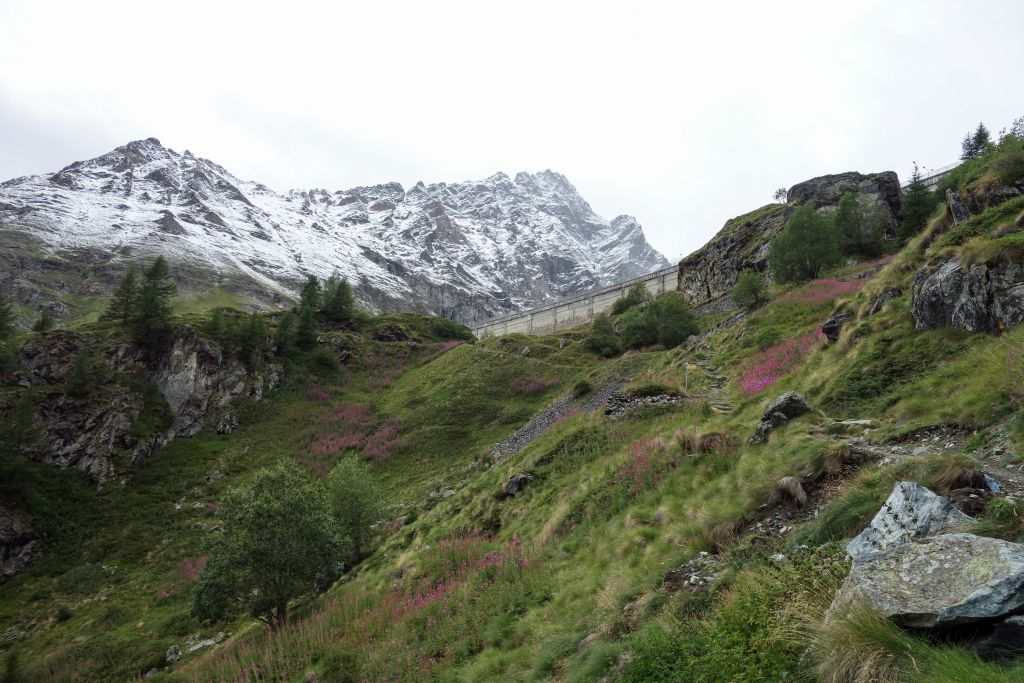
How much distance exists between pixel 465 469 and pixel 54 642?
23.7 metres

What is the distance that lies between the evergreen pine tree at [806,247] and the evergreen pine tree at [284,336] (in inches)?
2442

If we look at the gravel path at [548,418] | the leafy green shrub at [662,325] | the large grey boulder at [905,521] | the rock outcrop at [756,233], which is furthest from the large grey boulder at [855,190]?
the large grey boulder at [905,521]

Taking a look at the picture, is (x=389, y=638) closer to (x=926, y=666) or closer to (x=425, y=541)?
(x=425, y=541)

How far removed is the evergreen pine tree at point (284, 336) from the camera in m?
66.1

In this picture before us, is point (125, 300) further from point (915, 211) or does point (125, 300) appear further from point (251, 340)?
point (915, 211)

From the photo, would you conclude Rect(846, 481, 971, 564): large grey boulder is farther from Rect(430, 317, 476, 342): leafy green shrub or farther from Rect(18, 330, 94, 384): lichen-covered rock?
Rect(430, 317, 476, 342): leafy green shrub

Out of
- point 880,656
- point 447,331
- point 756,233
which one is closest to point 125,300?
point 447,331

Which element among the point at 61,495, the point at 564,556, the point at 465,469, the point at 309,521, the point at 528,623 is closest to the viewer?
the point at 528,623

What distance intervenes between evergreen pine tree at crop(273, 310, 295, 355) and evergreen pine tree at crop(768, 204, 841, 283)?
6202 cm

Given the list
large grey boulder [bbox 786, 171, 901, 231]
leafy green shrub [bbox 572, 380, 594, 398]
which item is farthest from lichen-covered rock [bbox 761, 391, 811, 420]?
large grey boulder [bbox 786, 171, 901, 231]

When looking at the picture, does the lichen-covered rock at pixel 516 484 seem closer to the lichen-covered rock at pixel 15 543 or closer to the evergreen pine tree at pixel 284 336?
the lichen-covered rock at pixel 15 543

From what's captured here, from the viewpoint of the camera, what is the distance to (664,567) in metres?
8.62

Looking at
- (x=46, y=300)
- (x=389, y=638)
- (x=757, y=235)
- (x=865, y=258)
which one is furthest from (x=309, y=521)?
(x=46, y=300)

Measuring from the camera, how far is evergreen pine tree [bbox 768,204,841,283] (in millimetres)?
44406
